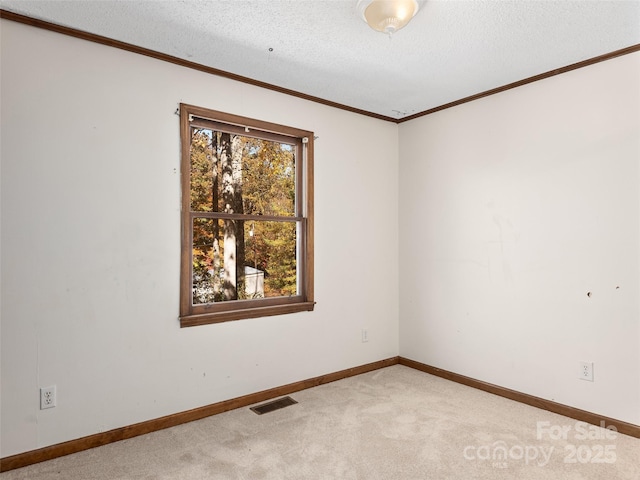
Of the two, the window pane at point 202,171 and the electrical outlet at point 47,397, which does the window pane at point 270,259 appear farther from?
the electrical outlet at point 47,397

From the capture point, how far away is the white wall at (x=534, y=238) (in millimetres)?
2625

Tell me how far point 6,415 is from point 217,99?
234 cm

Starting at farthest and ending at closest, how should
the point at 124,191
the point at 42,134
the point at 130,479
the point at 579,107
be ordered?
the point at 579,107 < the point at 124,191 < the point at 42,134 < the point at 130,479

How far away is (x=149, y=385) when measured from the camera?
2.62 m

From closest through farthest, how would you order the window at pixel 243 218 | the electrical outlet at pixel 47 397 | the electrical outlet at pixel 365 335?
the electrical outlet at pixel 47 397 < the window at pixel 243 218 < the electrical outlet at pixel 365 335

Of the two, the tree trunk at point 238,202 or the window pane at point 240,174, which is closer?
the window pane at point 240,174

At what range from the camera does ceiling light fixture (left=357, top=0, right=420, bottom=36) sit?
2.02m

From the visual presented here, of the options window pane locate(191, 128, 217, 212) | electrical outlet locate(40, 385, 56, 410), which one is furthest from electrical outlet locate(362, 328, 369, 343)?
electrical outlet locate(40, 385, 56, 410)

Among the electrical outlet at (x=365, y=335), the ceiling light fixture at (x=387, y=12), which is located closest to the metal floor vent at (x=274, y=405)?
the electrical outlet at (x=365, y=335)

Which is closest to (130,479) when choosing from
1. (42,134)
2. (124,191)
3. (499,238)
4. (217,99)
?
(124,191)

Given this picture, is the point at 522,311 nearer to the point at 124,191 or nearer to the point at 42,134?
the point at 124,191

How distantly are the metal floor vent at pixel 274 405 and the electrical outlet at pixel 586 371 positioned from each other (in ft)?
6.79

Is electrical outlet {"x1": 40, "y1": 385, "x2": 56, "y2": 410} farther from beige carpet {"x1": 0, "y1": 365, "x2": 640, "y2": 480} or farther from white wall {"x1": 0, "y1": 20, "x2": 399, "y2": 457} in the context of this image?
beige carpet {"x1": 0, "y1": 365, "x2": 640, "y2": 480}

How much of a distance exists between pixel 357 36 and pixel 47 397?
279 cm
